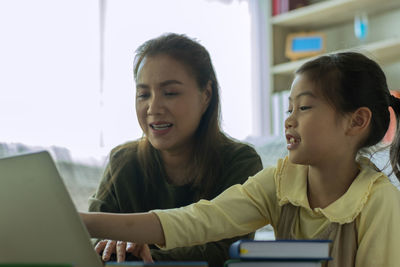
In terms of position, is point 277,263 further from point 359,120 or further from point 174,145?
point 174,145

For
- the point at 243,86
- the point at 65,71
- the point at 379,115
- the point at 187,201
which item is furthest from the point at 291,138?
the point at 243,86

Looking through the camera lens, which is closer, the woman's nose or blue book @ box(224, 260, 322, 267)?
blue book @ box(224, 260, 322, 267)

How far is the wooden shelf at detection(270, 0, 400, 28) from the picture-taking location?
3078 millimetres

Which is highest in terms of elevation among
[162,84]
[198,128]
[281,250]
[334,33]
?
[334,33]

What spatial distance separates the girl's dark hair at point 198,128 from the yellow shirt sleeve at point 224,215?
28 cm

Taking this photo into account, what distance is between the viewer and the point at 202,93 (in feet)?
4.51

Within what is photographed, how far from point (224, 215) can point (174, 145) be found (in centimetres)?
40

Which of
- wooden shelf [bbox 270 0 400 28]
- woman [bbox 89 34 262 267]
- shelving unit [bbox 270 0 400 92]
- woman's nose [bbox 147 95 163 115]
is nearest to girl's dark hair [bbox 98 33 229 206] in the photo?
woman [bbox 89 34 262 267]

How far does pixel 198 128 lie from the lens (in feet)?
4.53

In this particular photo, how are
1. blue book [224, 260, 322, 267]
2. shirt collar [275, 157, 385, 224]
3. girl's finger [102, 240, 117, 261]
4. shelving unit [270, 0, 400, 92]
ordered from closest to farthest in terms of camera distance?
blue book [224, 260, 322, 267], shirt collar [275, 157, 385, 224], girl's finger [102, 240, 117, 261], shelving unit [270, 0, 400, 92]

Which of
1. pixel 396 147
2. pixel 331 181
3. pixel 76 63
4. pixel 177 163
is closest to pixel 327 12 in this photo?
pixel 76 63

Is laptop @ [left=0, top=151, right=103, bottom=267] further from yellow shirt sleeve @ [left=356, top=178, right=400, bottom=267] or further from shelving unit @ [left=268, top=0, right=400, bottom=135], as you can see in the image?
shelving unit @ [left=268, top=0, right=400, bottom=135]

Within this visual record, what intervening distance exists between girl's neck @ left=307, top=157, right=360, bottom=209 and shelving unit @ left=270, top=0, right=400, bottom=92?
1981mm

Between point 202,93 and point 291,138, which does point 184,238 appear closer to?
point 291,138
